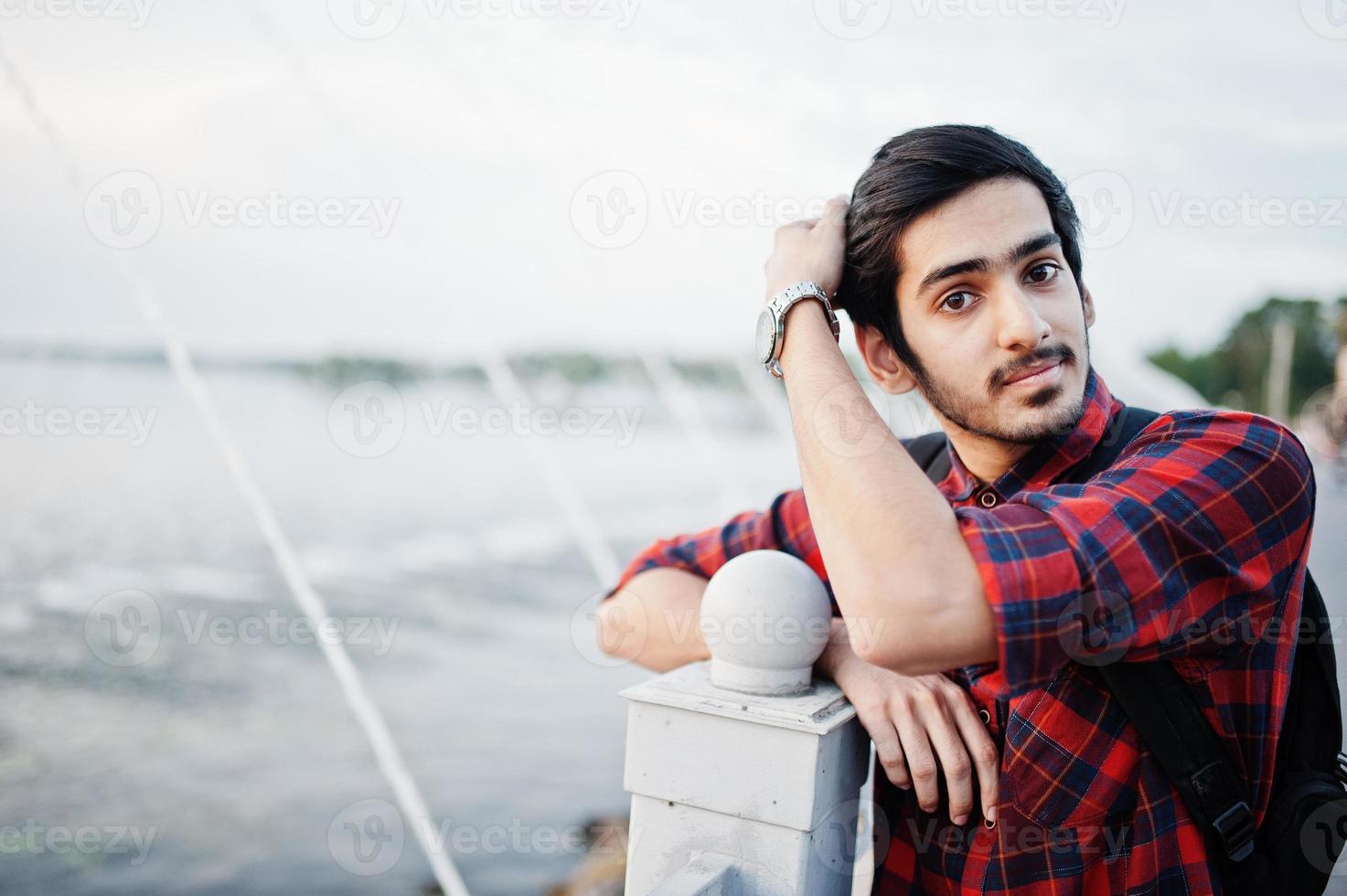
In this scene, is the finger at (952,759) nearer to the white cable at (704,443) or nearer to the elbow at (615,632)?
the elbow at (615,632)

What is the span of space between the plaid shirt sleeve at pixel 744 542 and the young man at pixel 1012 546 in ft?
0.75

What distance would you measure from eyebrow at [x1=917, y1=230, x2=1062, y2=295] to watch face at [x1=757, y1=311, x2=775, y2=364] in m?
0.28

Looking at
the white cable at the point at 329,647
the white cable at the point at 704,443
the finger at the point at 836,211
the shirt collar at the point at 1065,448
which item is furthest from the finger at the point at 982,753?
the white cable at the point at 704,443

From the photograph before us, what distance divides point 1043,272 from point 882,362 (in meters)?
0.35

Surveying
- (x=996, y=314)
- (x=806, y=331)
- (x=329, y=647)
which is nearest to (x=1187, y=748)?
(x=996, y=314)

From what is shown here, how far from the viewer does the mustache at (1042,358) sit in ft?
5.09

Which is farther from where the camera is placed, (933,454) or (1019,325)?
(933,454)

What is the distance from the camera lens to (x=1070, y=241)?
186cm

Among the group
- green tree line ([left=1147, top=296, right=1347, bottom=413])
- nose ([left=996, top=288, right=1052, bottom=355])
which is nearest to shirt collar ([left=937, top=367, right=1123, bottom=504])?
nose ([left=996, top=288, right=1052, bottom=355])

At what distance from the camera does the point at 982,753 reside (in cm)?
142

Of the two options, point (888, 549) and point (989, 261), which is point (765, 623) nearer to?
point (888, 549)

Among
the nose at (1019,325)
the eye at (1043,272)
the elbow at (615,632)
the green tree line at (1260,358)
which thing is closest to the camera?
the nose at (1019,325)

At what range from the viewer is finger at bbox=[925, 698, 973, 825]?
1406mm

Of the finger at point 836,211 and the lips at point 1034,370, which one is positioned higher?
the finger at point 836,211
